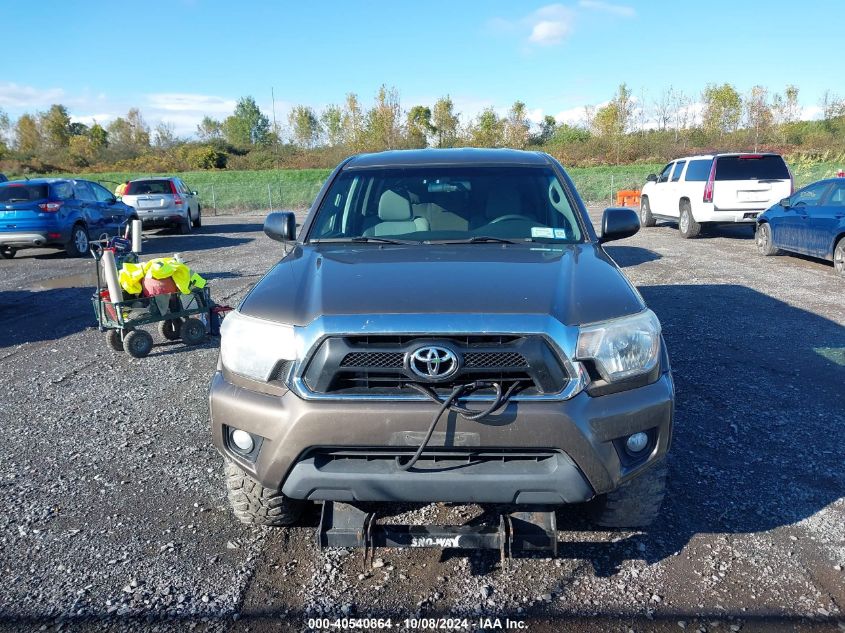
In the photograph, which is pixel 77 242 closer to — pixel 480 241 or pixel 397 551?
pixel 480 241

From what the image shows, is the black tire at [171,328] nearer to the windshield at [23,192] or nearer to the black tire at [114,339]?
the black tire at [114,339]

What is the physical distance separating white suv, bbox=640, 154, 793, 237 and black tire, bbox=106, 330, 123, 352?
12113mm

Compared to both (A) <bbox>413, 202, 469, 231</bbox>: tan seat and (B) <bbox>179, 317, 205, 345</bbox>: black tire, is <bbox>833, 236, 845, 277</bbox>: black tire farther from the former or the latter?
(B) <bbox>179, 317, 205, 345</bbox>: black tire

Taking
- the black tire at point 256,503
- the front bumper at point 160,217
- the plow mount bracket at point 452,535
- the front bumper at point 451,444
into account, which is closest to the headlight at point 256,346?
the front bumper at point 451,444

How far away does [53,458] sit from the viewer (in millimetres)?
4129

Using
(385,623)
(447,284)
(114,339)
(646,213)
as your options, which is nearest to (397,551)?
(385,623)

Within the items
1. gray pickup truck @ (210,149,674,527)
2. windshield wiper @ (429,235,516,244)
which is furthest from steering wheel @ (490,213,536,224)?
gray pickup truck @ (210,149,674,527)

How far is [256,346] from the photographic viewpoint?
2.66 m

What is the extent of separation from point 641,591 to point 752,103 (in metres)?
60.1

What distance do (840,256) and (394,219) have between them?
29.3 feet

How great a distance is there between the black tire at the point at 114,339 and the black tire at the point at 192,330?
59 centimetres

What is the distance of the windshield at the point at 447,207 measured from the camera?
388 centimetres

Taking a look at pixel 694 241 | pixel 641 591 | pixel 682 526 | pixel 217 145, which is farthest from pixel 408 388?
pixel 217 145

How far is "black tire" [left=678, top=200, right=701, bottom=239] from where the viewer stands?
15055 mm
